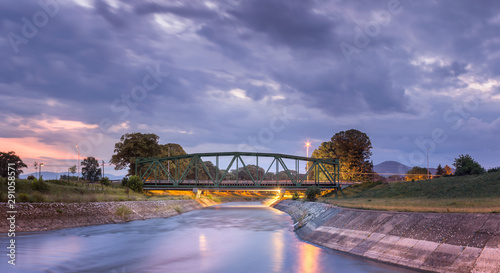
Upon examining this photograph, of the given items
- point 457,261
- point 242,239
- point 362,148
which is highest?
point 362,148

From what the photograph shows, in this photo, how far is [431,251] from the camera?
18.7 metres

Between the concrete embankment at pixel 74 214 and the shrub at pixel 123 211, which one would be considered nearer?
the concrete embankment at pixel 74 214

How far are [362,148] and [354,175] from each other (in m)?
10.5

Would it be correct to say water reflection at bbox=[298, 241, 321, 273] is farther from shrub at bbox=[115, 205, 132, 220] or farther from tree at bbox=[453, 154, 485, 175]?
tree at bbox=[453, 154, 485, 175]

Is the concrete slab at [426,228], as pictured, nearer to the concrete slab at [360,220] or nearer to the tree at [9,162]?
the concrete slab at [360,220]

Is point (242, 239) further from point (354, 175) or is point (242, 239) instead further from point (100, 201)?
point (354, 175)

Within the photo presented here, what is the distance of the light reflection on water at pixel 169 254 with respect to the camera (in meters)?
22.4

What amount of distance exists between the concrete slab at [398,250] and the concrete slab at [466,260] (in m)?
3.36

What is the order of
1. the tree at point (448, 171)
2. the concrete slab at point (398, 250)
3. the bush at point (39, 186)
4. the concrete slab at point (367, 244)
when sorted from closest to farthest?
the concrete slab at point (398, 250) < the concrete slab at point (367, 244) < the bush at point (39, 186) < the tree at point (448, 171)

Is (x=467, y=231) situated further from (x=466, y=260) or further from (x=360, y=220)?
(x=360, y=220)

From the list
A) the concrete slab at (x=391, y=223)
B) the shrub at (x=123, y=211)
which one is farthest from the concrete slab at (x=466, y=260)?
the shrub at (x=123, y=211)

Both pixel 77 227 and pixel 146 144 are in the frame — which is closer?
pixel 77 227

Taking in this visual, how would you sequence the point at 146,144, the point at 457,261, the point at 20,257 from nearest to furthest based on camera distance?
the point at 457,261 < the point at 20,257 < the point at 146,144

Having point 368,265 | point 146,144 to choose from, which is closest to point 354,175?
point 146,144
